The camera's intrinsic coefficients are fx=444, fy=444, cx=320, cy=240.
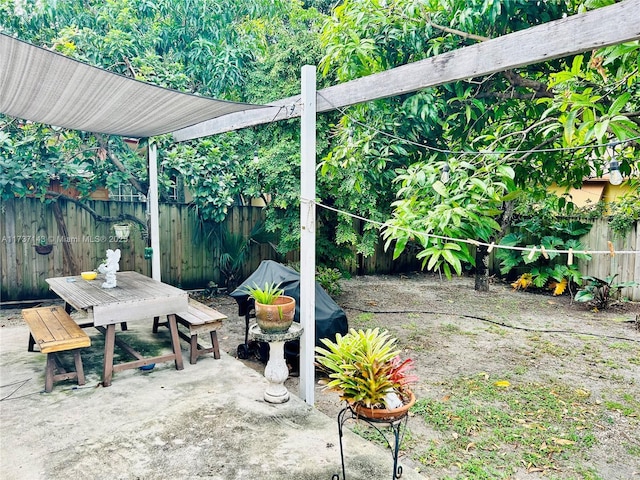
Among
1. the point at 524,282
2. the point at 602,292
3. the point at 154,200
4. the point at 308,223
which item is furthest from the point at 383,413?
the point at 524,282

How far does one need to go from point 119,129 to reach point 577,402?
497 cm

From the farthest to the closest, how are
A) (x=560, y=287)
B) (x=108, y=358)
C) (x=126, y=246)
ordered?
(x=560, y=287)
(x=126, y=246)
(x=108, y=358)

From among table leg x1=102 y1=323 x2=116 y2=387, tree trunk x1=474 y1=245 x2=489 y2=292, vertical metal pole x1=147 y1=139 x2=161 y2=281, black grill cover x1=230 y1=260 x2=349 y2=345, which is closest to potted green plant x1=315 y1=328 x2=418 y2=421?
black grill cover x1=230 y1=260 x2=349 y2=345

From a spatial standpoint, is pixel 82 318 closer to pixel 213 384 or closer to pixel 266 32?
pixel 213 384

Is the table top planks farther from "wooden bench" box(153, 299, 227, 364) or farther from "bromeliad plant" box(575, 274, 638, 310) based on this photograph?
"bromeliad plant" box(575, 274, 638, 310)

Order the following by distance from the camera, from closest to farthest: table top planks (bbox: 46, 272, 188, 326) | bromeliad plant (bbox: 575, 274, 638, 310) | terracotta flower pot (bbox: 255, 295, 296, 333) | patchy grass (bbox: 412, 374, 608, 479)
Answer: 1. patchy grass (bbox: 412, 374, 608, 479)
2. terracotta flower pot (bbox: 255, 295, 296, 333)
3. table top planks (bbox: 46, 272, 188, 326)
4. bromeliad plant (bbox: 575, 274, 638, 310)

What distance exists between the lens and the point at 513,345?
16.2 ft

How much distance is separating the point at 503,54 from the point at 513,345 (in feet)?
12.1

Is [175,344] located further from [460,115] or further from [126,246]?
[126,246]

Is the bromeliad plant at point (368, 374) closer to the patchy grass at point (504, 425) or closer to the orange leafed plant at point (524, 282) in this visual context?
the patchy grass at point (504, 425)

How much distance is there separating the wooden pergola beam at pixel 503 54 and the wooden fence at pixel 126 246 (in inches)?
163

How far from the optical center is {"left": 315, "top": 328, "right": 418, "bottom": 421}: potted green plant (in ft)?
6.68

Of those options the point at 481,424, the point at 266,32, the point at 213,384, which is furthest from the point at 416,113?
the point at 266,32

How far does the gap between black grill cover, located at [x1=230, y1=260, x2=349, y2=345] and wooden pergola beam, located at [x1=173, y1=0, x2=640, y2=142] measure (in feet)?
4.99
